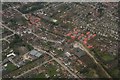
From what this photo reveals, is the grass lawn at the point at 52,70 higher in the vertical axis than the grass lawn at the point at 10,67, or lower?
higher

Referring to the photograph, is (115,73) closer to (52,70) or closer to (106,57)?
(106,57)

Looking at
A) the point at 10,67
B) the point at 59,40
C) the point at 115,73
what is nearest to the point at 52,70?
the point at 10,67

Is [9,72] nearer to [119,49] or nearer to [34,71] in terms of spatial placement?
[34,71]

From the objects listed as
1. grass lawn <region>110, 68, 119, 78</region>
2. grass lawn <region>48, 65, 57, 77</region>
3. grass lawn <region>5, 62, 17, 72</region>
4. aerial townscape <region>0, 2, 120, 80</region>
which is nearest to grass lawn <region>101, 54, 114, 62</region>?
aerial townscape <region>0, 2, 120, 80</region>

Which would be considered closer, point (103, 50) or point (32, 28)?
point (103, 50)

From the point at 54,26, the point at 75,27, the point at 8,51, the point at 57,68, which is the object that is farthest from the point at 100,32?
the point at 8,51

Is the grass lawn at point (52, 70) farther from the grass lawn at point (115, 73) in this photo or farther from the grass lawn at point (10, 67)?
the grass lawn at point (115, 73)

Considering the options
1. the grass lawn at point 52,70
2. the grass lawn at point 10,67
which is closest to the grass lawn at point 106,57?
the grass lawn at point 52,70

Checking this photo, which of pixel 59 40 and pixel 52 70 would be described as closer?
pixel 52 70
